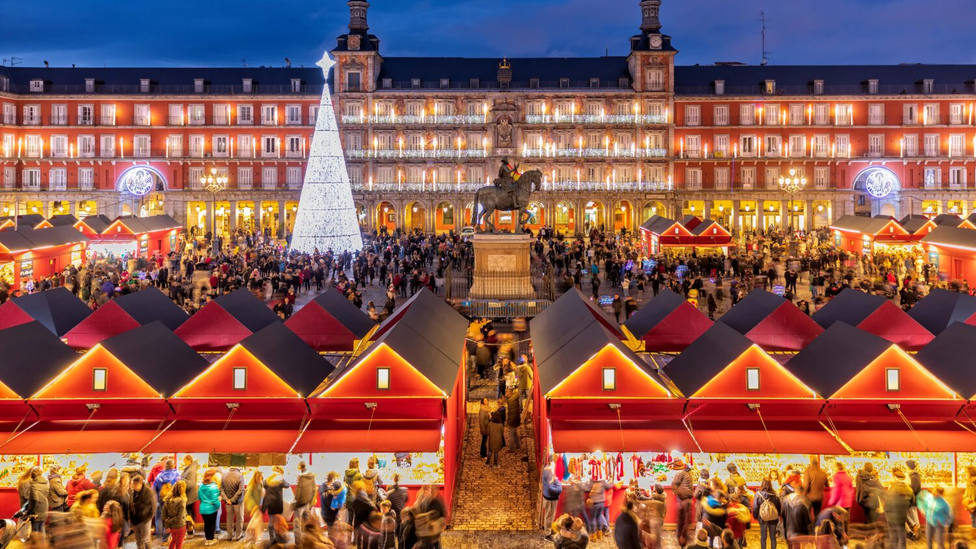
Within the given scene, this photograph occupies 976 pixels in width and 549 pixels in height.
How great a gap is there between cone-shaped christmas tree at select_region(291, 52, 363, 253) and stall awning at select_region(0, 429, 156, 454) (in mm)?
25168

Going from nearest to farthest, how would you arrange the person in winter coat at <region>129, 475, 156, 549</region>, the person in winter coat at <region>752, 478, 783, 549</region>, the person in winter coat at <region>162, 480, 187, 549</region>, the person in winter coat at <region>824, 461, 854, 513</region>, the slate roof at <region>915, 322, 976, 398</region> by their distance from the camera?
the person in winter coat at <region>129, 475, 156, 549</region> < the person in winter coat at <region>162, 480, 187, 549</region> < the person in winter coat at <region>752, 478, 783, 549</region> < the person in winter coat at <region>824, 461, 854, 513</region> < the slate roof at <region>915, 322, 976, 398</region>

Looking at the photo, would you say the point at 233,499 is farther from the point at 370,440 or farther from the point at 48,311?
the point at 48,311

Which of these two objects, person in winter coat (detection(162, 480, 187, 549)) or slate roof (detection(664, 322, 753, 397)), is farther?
slate roof (detection(664, 322, 753, 397))

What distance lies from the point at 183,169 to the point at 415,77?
1846 cm

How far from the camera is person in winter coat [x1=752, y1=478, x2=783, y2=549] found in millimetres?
9570

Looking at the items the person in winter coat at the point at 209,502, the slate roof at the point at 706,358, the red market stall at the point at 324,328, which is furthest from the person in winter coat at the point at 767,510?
the red market stall at the point at 324,328

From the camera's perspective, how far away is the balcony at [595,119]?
6053 centimetres

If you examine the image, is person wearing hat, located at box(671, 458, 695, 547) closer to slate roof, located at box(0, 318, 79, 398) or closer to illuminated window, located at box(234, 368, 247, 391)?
illuminated window, located at box(234, 368, 247, 391)

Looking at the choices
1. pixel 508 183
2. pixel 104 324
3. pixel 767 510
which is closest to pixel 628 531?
pixel 767 510

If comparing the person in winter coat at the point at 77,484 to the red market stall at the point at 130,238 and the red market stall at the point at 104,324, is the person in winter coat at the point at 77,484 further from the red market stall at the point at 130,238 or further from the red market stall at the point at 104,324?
the red market stall at the point at 130,238

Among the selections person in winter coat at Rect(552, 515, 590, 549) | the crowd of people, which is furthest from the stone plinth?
person in winter coat at Rect(552, 515, 590, 549)

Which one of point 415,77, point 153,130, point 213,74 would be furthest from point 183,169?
point 415,77

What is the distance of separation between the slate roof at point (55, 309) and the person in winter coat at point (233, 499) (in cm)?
751

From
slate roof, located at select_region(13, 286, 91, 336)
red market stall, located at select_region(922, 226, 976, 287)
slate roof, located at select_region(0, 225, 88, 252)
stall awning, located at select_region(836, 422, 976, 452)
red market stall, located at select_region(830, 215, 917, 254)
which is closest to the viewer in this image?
stall awning, located at select_region(836, 422, 976, 452)
